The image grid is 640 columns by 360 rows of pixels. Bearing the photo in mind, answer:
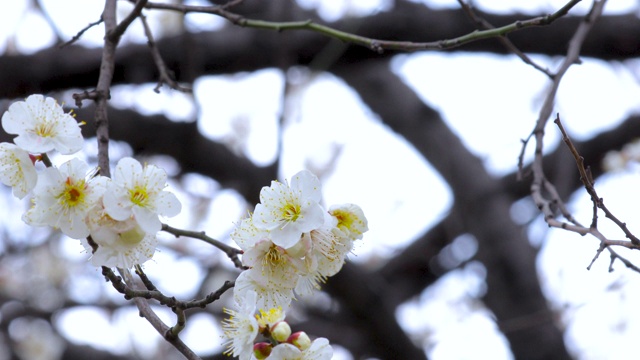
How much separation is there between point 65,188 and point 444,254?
250cm

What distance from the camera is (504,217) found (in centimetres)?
304

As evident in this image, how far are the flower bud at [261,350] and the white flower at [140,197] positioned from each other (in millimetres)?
189

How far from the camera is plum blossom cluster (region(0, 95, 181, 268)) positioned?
90cm

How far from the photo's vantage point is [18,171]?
0.94m

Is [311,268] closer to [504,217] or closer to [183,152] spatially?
[183,152]

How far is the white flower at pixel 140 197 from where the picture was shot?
0.90 metres

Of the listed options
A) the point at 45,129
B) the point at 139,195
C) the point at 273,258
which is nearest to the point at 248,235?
the point at 273,258

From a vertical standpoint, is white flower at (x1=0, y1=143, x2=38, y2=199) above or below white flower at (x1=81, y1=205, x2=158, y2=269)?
above

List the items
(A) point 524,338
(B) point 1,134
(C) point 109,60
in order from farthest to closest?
(A) point 524,338, (B) point 1,134, (C) point 109,60

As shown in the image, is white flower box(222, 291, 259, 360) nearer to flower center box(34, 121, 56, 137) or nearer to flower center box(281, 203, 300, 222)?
flower center box(281, 203, 300, 222)

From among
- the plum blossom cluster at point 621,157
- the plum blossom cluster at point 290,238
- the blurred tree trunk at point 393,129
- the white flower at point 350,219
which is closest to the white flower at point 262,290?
the plum blossom cluster at point 290,238

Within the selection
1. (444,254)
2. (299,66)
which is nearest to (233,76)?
(299,66)

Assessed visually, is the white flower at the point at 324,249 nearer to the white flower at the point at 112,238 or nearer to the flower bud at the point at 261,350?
the flower bud at the point at 261,350

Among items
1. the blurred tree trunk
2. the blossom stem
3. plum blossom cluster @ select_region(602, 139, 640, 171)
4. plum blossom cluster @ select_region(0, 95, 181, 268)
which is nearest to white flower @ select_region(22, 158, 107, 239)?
plum blossom cluster @ select_region(0, 95, 181, 268)
